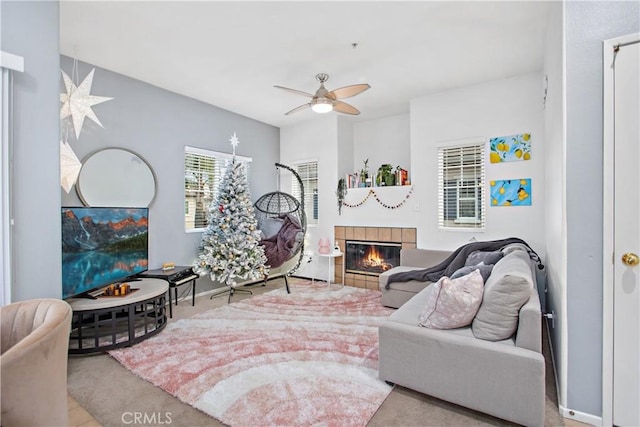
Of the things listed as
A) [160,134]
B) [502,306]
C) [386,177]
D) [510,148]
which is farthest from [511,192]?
[160,134]

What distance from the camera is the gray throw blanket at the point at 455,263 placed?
11.5 feet

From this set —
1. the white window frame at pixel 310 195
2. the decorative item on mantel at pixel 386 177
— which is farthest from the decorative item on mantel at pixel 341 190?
the decorative item on mantel at pixel 386 177

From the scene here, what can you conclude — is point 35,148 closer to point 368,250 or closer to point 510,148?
point 368,250

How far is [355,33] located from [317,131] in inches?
107

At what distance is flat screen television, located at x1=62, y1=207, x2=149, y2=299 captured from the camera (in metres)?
2.62

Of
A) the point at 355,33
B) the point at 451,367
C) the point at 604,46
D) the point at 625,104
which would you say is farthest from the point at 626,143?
the point at 355,33

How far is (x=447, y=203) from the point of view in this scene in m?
4.30

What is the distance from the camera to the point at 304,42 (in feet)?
9.69

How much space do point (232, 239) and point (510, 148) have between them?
375 cm

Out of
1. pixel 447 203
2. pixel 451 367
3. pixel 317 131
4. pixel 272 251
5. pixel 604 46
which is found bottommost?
pixel 451 367

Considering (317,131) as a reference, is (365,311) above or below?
below

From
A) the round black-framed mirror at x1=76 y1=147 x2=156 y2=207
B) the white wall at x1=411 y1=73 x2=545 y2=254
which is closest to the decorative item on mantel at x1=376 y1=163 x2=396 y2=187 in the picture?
the white wall at x1=411 y1=73 x2=545 y2=254

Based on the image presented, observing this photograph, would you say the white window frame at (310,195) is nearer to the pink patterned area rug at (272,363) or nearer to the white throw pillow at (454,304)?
the pink patterned area rug at (272,363)

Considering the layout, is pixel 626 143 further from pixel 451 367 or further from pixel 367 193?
pixel 367 193
